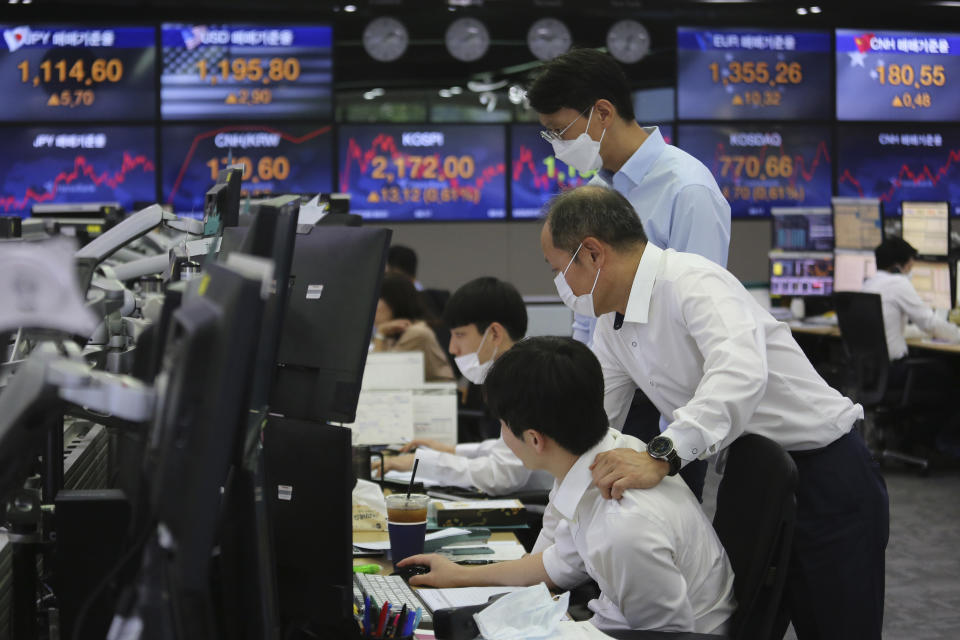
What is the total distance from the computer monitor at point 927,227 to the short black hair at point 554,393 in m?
5.92

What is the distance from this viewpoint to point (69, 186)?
7.38 m

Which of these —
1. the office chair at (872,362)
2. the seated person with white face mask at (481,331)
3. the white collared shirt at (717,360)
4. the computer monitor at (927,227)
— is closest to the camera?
the white collared shirt at (717,360)

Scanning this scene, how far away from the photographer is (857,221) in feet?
24.3

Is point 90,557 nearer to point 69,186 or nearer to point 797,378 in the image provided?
point 797,378

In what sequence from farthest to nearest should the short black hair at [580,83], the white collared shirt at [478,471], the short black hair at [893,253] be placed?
the short black hair at [893,253]
the white collared shirt at [478,471]
the short black hair at [580,83]

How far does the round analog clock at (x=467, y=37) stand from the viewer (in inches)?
311

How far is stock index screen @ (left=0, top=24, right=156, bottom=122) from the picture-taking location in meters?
7.35

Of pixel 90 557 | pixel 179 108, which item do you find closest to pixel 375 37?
pixel 179 108

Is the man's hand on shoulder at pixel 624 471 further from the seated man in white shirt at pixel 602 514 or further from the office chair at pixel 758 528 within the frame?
the office chair at pixel 758 528

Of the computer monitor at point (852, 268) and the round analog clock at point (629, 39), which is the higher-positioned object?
the round analog clock at point (629, 39)

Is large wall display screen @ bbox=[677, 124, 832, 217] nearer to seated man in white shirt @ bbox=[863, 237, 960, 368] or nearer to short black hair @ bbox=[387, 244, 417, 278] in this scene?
seated man in white shirt @ bbox=[863, 237, 960, 368]

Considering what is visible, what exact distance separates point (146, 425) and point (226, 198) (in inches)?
36.0

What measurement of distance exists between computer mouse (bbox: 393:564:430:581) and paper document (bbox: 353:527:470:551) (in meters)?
0.14

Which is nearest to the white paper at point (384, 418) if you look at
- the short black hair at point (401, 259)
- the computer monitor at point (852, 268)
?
the short black hair at point (401, 259)
